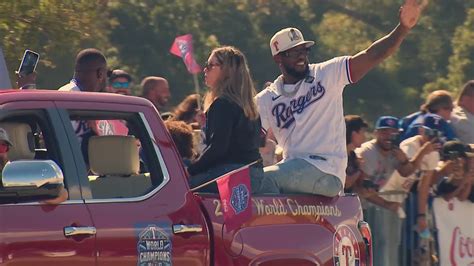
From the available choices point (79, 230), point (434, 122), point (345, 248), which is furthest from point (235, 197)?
point (434, 122)

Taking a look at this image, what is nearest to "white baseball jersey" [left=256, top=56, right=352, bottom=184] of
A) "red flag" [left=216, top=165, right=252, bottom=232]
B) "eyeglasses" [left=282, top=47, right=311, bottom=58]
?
"eyeglasses" [left=282, top=47, right=311, bottom=58]

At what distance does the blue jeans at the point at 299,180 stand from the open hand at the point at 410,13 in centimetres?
117

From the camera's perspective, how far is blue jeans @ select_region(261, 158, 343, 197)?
25.5 feet

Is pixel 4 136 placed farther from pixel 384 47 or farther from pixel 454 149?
pixel 454 149

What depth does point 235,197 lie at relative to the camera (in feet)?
22.9

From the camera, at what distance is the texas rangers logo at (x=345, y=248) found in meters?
7.50

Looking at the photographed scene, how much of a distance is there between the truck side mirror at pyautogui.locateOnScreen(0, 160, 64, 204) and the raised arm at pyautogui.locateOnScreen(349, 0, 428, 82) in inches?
114

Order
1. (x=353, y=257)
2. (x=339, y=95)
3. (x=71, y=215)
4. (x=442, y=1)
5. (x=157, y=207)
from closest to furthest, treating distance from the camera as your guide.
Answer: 1. (x=71, y=215)
2. (x=157, y=207)
3. (x=353, y=257)
4. (x=339, y=95)
5. (x=442, y=1)

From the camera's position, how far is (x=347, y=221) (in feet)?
25.2

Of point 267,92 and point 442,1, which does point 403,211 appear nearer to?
point 267,92

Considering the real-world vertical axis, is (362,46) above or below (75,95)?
below

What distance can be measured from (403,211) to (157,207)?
539 cm

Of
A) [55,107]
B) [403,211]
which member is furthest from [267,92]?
[403,211]

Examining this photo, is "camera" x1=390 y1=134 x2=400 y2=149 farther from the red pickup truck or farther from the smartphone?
the smartphone
